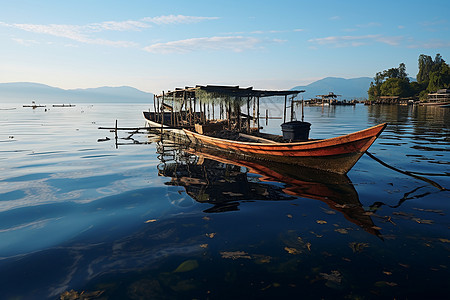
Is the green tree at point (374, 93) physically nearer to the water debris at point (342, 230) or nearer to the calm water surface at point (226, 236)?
the calm water surface at point (226, 236)

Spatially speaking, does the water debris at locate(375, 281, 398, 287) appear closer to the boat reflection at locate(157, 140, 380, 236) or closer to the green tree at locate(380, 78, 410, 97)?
the boat reflection at locate(157, 140, 380, 236)

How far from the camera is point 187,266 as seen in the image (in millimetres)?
4594

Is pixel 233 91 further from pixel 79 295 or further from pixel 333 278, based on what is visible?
pixel 79 295

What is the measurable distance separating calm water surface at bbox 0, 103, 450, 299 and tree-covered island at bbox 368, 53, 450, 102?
9355 cm

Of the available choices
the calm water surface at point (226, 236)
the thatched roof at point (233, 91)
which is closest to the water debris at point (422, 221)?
the calm water surface at point (226, 236)

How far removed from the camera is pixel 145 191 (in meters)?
9.02

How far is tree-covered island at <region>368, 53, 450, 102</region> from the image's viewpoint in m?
80.4

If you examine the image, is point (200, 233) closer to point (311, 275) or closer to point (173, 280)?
point (173, 280)

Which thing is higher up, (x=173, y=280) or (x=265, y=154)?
(x=265, y=154)

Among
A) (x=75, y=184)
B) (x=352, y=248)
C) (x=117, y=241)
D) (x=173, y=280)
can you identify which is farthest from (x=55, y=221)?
(x=352, y=248)

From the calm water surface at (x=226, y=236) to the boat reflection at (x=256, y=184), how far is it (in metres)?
0.07

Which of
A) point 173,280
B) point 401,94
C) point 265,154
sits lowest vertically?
point 173,280

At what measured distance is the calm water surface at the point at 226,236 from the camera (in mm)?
4082

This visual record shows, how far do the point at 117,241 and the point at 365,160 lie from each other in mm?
13176
